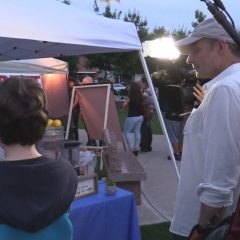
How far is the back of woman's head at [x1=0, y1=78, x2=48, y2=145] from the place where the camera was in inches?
65.8

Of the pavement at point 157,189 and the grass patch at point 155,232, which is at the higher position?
the grass patch at point 155,232

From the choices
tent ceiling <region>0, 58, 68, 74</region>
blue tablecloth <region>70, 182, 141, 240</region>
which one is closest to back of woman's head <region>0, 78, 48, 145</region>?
blue tablecloth <region>70, 182, 141, 240</region>

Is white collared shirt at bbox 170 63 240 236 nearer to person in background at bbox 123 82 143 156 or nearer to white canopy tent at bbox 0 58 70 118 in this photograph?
person in background at bbox 123 82 143 156

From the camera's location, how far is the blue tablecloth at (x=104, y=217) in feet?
9.90

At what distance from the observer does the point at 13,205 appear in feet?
5.44

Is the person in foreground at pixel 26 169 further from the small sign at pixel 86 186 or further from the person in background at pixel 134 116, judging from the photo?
the person in background at pixel 134 116

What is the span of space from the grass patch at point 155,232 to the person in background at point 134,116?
4.52 metres

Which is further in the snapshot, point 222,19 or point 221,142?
point 221,142

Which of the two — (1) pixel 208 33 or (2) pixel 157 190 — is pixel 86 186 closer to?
(1) pixel 208 33

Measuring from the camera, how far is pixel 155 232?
498 centimetres

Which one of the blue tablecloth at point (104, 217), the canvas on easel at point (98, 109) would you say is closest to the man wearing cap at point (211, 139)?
the blue tablecloth at point (104, 217)

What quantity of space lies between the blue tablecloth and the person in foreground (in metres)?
1.23

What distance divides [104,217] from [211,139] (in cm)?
164

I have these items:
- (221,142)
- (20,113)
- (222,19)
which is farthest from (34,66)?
(222,19)
